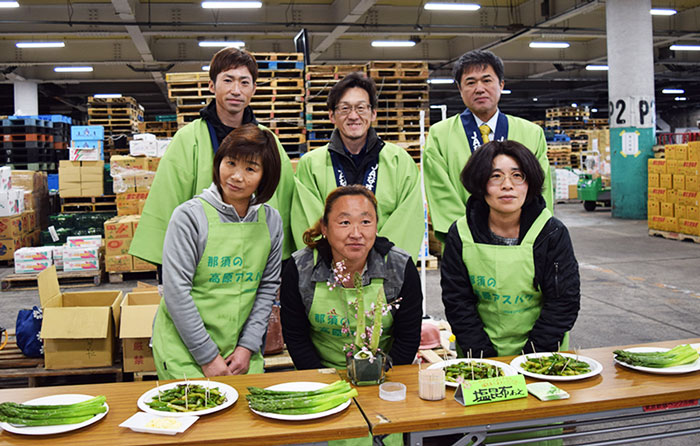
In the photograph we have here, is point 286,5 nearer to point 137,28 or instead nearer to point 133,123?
point 137,28

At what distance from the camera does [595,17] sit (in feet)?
58.4

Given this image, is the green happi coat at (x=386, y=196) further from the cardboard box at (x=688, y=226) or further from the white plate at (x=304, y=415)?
the cardboard box at (x=688, y=226)

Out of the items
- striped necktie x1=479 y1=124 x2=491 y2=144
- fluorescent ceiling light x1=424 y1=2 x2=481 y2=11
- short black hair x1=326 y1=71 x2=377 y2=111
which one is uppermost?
fluorescent ceiling light x1=424 y1=2 x2=481 y2=11

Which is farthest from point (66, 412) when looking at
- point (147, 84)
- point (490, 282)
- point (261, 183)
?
point (147, 84)

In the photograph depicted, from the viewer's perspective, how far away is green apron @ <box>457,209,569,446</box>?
2678 mm

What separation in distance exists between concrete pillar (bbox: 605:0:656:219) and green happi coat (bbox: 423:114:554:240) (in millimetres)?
11306

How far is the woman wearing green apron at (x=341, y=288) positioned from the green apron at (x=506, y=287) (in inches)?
Answer: 11.6

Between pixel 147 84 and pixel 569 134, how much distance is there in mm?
16967

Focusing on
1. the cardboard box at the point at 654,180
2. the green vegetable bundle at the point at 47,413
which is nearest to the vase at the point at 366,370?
the green vegetable bundle at the point at 47,413

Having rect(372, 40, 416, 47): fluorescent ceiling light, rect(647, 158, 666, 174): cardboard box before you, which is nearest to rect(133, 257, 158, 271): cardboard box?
rect(647, 158, 666, 174): cardboard box

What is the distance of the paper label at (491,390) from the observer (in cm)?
202

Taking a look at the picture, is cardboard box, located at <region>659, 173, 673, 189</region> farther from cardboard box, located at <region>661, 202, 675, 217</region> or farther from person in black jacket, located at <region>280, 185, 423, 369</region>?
person in black jacket, located at <region>280, 185, 423, 369</region>

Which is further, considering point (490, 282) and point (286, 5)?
point (286, 5)

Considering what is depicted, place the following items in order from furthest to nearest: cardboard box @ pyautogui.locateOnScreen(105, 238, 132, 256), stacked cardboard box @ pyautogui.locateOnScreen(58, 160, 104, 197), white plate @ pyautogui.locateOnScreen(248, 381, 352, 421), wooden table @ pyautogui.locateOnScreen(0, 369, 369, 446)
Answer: stacked cardboard box @ pyautogui.locateOnScreen(58, 160, 104, 197) < cardboard box @ pyautogui.locateOnScreen(105, 238, 132, 256) < white plate @ pyautogui.locateOnScreen(248, 381, 352, 421) < wooden table @ pyautogui.locateOnScreen(0, 369, 369, 446)
